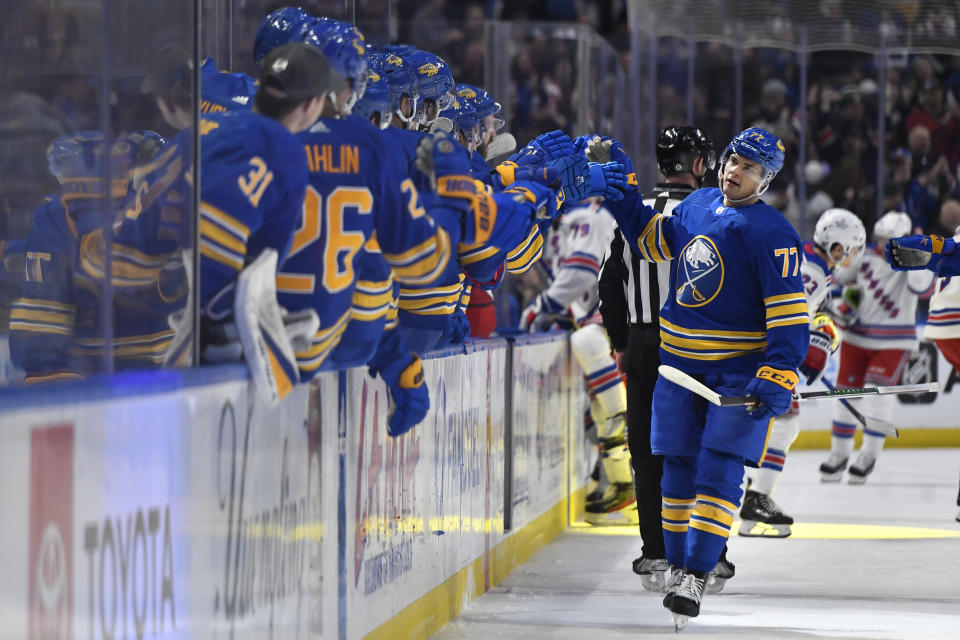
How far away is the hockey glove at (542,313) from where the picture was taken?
22.4 ft

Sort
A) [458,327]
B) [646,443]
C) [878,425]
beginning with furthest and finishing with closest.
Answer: [878,425]
[646,443]
[458,327]

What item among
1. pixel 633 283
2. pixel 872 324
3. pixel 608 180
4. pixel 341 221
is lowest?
pixel 872 324

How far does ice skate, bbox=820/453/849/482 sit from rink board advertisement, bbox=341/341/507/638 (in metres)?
3.43

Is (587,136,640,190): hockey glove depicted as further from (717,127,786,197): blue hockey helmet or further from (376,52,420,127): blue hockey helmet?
(376,52,420,127): blue hockey helmet

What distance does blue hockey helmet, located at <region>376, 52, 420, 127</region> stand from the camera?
4344mm

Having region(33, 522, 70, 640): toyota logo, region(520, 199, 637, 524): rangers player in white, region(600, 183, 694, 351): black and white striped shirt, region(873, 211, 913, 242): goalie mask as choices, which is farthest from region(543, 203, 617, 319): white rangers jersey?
region(33, 522, 70, 640): toyota logo

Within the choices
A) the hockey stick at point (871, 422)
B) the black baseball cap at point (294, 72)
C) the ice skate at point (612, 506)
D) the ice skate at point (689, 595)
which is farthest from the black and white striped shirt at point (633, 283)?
the hockey stick at point (871, 422)

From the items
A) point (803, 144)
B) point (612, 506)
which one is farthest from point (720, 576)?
point (803, 144)

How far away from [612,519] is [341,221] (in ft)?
12.9

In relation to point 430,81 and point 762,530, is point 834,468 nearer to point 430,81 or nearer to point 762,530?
point 762,530

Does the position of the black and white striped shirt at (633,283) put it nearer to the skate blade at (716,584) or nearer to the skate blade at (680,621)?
the skate blade at (716,584)

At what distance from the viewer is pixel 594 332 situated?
279 inches

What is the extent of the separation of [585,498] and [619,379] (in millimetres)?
690

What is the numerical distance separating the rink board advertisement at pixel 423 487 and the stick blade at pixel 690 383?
709 mm
